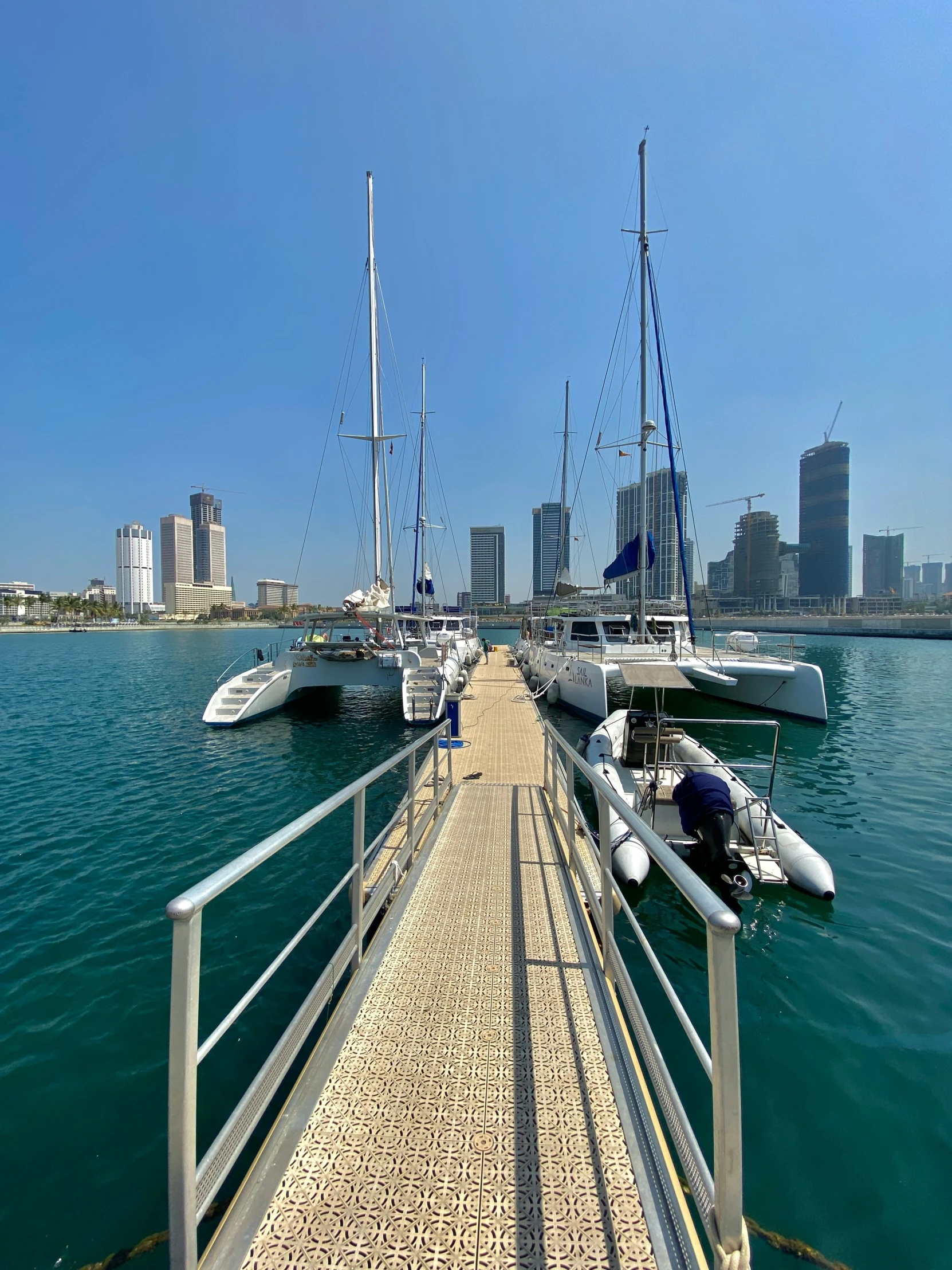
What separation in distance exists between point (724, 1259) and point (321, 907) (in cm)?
181

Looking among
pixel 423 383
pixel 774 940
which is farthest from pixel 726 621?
pixel 774 940

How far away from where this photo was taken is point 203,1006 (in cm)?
418

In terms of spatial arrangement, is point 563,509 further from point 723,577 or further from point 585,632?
point 723,577

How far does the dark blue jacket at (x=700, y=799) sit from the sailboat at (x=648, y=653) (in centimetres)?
756

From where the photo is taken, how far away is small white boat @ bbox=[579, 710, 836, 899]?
5.91 m

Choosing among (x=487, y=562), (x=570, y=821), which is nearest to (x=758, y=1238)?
(x=570, y=821)

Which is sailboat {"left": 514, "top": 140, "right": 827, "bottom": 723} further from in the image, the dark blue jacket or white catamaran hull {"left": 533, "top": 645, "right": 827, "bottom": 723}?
the dark blue jacket

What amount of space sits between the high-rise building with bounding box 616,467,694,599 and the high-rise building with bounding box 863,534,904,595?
179244 millimetres

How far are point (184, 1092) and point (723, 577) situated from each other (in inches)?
5958

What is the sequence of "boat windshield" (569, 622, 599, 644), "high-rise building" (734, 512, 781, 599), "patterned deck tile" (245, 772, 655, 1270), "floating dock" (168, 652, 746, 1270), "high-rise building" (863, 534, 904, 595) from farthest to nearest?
"high-rise building" (863, 534, 904, 595), "high-rise building" (734, 512, 781, 599), "boat windshield" (569, 622, 599, 644), "patterned deck tile" (245, 772, 655, 1270), "floating dock" (168, 652, 746, 1270)

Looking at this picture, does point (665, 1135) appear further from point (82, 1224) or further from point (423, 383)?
point (423, 383)

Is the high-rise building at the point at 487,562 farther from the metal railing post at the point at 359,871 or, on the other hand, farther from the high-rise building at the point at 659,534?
the metal railing post at the point at 359,871

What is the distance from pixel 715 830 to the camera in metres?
5.71

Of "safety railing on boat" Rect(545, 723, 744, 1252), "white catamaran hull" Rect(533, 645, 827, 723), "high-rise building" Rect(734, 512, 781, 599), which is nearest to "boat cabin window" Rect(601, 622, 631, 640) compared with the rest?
"white catamaran hull" Rect(533, 645, 827, 723)
